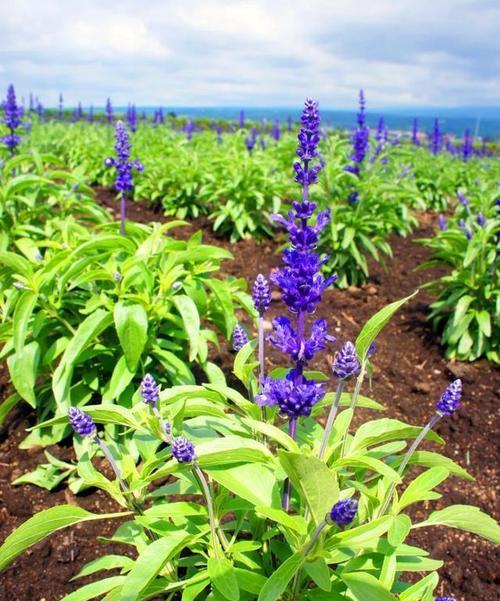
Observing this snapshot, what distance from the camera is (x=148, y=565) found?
61.7 inches

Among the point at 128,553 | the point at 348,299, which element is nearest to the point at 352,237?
the point at 348,299

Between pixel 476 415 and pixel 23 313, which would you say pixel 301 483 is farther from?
pixel 476 415

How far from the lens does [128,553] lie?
2.59m

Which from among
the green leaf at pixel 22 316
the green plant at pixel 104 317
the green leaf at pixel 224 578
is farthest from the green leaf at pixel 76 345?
the green leaf at pixel 224 578

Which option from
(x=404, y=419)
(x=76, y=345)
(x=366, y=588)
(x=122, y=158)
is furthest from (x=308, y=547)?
(x=122, y=158)

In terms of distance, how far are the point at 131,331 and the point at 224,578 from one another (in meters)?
1.47

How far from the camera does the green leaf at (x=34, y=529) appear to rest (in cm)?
164

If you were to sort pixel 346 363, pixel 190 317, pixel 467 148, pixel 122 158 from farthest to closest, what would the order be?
pixel 467 148 → pixel 122 158 → pixel 190 317 → pixel 346 363

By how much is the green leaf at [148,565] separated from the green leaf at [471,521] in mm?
836

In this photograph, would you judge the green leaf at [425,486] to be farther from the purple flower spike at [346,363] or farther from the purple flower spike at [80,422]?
the purple flower spike at [80,422]

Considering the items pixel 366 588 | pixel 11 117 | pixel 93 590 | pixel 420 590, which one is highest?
pixel 11 117

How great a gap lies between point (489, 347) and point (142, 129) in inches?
397

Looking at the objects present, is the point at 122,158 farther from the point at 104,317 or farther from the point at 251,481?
the point at 251,481

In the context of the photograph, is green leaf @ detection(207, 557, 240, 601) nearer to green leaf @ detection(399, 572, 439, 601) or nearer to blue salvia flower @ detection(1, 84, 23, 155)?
green leaf @ detection(399, 572, 439, 601)
